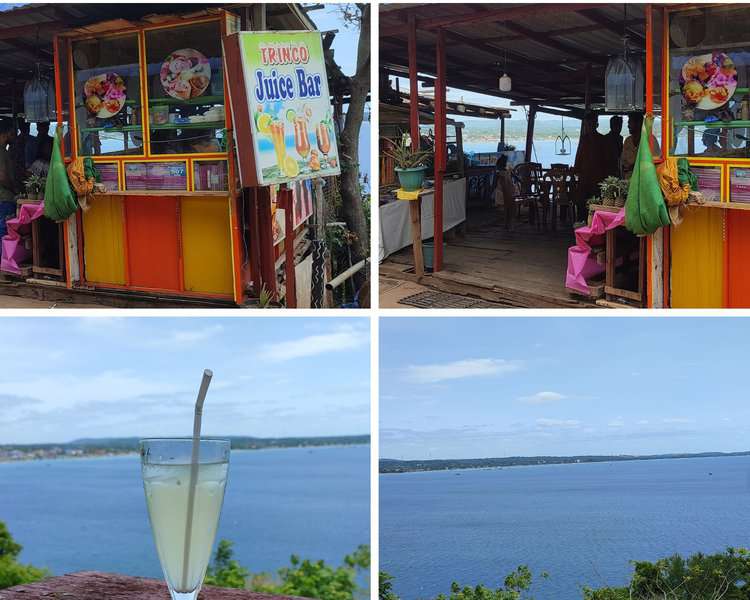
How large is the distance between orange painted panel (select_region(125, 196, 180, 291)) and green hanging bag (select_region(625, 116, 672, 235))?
2952 mm

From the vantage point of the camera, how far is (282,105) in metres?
4.22

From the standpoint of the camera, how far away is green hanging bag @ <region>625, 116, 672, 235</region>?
428 cm

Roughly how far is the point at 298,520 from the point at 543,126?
30.1 m

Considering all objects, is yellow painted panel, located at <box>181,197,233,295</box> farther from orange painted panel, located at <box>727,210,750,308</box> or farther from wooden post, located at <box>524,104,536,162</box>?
wooden post, located at <box>524,104,536,162</box>

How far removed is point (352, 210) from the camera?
9469 mm

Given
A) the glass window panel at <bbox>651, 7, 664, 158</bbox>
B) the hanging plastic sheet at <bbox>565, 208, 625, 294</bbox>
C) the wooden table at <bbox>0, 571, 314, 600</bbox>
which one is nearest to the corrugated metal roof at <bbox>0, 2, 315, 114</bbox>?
the glass window panel at <bbox>651, 7, 664, 158</bbox>

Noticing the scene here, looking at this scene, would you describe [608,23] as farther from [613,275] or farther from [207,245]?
[207,245]

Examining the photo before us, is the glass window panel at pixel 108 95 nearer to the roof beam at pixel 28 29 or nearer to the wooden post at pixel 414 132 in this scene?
the roof beam at pixel 28 29

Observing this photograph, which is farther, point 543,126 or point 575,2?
point 543,126

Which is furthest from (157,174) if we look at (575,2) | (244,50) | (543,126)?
(543,126)

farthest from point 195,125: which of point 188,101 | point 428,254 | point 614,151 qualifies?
point 614,151

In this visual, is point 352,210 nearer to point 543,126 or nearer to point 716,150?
point 716,150

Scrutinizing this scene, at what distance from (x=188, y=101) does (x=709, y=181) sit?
314 cm

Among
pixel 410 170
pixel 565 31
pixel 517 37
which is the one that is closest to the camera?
pixel 410 170
